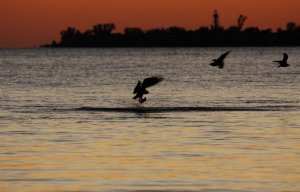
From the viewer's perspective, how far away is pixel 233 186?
1989cm

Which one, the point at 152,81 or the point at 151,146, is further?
the point at 152,81

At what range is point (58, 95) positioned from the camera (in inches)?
2265

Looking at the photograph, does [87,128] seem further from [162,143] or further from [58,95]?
[58,95]

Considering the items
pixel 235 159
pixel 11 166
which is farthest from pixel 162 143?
pixel 11 166

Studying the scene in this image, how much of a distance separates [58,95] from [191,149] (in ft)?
105

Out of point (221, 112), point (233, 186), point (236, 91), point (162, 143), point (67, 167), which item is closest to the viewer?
point (233, 186)

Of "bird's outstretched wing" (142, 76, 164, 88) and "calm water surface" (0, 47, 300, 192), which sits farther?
"bird's outstretched wing" (142, 76, 164, 88)

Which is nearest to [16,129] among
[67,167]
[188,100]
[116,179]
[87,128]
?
[87,128]

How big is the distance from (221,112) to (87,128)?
9.11 metres

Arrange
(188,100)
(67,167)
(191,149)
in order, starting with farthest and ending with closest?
1. (188,100)
2. (191,149)
3. (67,167)

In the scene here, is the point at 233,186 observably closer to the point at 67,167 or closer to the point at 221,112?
the point at 67,167

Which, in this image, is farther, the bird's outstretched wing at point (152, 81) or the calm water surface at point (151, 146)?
the bird's outstretched wing at point (152, 81)

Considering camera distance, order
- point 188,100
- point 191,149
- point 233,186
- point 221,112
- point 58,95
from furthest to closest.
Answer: point 58,95
point 188,100
point 221,112
point 191,149
point 233,186

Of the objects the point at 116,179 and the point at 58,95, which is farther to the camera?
the point at 58,95
